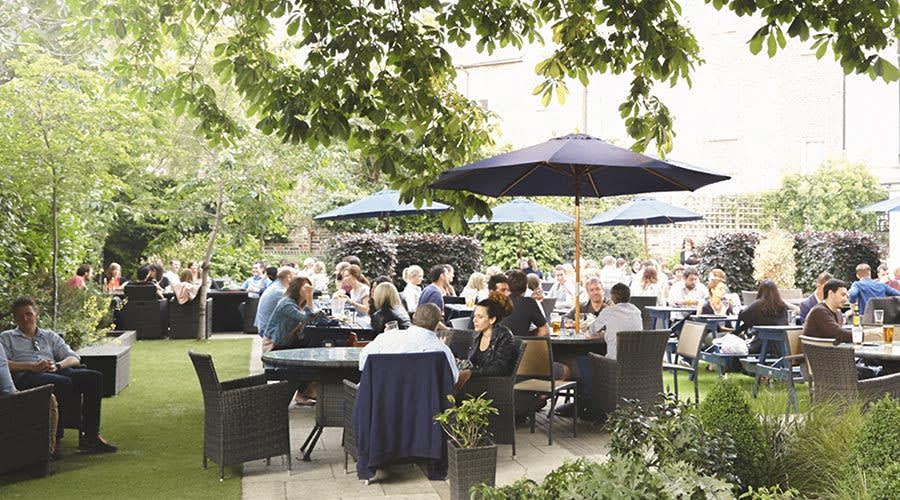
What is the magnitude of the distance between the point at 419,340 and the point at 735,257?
1485 centimetres

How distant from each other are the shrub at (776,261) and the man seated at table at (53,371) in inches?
588

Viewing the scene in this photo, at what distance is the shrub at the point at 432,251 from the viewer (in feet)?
64.3

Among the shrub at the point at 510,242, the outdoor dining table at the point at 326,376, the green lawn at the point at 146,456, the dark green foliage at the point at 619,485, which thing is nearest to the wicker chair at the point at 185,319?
the green lawn at the point at 146,456

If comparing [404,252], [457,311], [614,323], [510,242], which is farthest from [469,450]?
[510,242]

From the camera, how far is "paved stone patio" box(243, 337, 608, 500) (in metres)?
6.66

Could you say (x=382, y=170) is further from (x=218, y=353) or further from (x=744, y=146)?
(x=744, y=146)

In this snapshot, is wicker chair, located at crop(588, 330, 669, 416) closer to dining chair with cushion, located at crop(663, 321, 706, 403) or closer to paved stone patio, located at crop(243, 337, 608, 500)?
paved stone patio, located at crop(243, 337, 608, 500)

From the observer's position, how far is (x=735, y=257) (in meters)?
20.4

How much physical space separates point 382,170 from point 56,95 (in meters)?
5.58

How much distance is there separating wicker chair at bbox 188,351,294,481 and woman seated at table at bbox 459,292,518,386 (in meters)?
1.41

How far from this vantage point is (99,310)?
1348cm

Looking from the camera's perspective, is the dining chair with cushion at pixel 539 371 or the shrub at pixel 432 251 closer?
the dining chair with cushion at pixel 539 371

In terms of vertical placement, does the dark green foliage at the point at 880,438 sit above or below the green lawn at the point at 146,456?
above

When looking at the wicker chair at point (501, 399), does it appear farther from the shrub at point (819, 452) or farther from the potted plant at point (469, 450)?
the shrub at point (819, 452)
